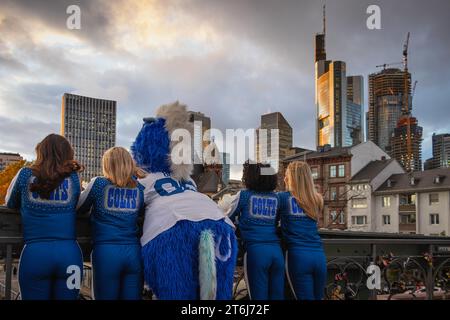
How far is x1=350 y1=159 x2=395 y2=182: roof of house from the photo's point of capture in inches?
1854

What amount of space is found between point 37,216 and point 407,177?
46713mm

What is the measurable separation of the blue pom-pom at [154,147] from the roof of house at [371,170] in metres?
44.9

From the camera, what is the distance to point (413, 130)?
153500 millimetres

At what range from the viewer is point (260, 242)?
14.4ft

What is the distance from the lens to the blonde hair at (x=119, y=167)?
12.4 ft

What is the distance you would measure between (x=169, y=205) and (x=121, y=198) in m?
0.38

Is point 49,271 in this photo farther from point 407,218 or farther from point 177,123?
point 407,218

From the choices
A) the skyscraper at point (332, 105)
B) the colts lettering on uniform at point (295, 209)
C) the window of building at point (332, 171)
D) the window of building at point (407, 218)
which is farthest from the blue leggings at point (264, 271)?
the skyscraper at point (332, 105)

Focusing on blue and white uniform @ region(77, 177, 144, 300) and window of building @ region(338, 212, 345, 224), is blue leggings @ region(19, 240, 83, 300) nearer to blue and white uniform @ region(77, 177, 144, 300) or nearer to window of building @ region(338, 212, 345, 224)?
blue and white uniform @ region(77, 177, 144, 300)

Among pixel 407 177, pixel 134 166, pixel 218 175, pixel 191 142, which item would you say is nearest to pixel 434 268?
pixel 191 142

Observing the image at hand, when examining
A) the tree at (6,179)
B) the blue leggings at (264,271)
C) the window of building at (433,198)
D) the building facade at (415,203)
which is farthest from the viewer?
the window of building at (433,198)

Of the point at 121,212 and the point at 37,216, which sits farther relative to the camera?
the point at 121,212

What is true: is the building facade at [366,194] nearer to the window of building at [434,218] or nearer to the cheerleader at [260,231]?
the window of building at [434,218]
